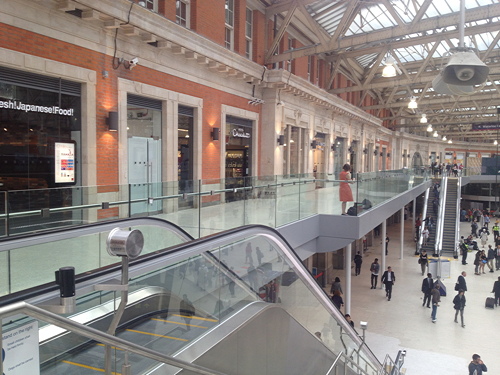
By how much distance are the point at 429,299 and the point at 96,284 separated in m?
17.0

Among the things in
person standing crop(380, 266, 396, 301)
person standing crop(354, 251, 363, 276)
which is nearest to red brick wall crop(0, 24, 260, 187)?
person standing crop(380, 266, 396, 301)

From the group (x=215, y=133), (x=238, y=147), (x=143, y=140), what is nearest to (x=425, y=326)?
(x=215, y=133)

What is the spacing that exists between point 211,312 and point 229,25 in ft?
49.8

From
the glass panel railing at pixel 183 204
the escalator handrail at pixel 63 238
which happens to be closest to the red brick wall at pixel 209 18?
the glass panel railing at pixel 183 204

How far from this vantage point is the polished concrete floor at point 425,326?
12.2m

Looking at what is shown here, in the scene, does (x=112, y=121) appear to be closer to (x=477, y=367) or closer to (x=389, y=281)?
(x=477, y=367)

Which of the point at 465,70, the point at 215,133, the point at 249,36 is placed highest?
the point at 249,36

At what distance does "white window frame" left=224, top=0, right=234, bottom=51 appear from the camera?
16.5m

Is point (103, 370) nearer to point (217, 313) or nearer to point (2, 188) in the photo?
point (217, 313)

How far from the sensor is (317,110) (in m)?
25.6

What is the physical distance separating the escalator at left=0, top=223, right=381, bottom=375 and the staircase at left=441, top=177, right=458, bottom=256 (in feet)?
76.7

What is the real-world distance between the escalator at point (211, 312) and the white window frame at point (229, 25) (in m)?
13.2

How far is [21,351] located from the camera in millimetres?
1973

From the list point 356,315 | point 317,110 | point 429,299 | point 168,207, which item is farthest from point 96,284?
point 317,110
